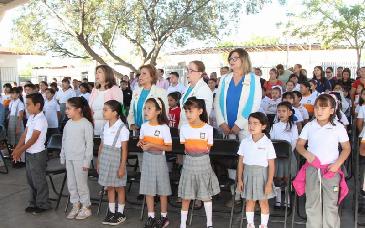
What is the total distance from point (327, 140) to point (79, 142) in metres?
2.74

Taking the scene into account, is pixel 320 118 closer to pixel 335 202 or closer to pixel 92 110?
pixel 335 202

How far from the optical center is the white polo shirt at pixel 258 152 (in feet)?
13.4

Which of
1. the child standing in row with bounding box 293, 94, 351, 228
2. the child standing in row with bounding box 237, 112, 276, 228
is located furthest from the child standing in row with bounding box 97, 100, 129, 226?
the child standing in row with bounding box 293, 94, 351, 228

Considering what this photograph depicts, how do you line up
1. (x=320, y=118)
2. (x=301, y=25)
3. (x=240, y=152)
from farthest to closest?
(x=301, y=25), (x=240, y=152), (x=320, y=118)

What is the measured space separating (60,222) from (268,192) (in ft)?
7.91

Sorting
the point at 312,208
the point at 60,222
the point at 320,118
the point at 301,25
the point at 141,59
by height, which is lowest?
the point at 60,222

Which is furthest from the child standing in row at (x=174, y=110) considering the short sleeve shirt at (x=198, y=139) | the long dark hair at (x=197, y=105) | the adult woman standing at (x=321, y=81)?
the adult woman standing at (x=321, y=81)

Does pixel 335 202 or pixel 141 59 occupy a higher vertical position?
pixel 141 59

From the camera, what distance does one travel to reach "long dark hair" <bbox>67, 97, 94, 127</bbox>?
4.93 meters

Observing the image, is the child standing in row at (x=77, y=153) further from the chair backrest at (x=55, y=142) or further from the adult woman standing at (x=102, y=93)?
the chair backrest at (x=55, y=142)

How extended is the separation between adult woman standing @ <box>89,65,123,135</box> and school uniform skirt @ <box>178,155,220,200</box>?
1.55 metres

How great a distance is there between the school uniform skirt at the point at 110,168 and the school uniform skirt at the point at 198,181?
80 centimetres

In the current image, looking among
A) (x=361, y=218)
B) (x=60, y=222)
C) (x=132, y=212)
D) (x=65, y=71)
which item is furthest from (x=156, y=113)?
→ (x=65, y=71)

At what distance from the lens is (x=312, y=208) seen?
3.95 meters
